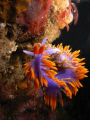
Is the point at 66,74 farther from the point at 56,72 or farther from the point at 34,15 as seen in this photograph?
the point at 34,15

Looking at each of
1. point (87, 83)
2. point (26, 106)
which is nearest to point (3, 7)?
point (26, 106)

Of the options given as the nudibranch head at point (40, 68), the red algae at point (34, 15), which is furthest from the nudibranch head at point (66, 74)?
the red algae at point (34, 15)

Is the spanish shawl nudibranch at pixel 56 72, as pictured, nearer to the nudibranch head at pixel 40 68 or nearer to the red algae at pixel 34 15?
the nudibranch head at pixel 40 68

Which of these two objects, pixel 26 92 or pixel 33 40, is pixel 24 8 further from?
pixel 26 92

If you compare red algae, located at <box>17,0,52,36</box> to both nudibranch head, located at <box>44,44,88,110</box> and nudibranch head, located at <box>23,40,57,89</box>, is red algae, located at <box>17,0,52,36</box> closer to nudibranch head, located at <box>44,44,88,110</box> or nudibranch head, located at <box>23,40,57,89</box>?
nudibranch head, located at <box>23,40,57,89</box>

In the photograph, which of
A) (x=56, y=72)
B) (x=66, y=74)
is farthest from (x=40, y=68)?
(x=66, y=74)

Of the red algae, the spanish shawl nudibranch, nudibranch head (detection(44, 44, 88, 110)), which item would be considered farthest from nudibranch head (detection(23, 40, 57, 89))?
the red algae
